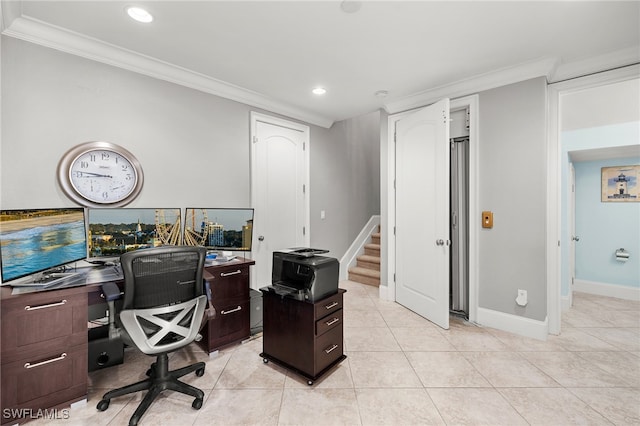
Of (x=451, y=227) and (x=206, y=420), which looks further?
(x=451, y=227)

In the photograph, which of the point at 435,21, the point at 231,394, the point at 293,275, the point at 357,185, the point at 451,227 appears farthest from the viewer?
the point at 357,185

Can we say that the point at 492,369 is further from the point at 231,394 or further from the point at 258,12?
the point at 258,12

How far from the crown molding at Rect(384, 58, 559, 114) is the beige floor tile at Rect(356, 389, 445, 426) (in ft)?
9.64

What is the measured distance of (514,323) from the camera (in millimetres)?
2717

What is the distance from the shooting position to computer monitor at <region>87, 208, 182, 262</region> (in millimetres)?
2154

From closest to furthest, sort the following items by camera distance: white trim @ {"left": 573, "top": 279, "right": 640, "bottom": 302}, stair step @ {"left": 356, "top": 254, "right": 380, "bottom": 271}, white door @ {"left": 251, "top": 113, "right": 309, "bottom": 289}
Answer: white door @ {"left": 251, "top": 113, "right": 309, "bottom": 289} < white trim @ {"left": 573, "top": 279, "right": 640, "bottom": 302} < stair step @ {"left": 356, "top": 254, "right": 380, "bottom": 271}

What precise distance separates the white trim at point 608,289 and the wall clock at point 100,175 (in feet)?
19.7

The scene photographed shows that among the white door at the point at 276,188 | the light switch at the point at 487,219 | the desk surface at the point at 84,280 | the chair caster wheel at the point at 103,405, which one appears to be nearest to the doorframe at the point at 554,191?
the light switch at the point at 487,219

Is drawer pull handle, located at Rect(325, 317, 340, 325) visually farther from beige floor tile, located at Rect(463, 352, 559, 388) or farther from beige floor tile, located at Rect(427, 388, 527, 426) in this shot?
beige floor tile, located at Rect(463, 352, 559, 388)

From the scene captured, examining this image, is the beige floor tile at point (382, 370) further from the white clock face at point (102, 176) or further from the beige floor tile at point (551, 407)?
the white clock face at point (102, 176)

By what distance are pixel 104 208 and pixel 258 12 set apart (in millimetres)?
1941

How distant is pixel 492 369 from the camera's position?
210cm

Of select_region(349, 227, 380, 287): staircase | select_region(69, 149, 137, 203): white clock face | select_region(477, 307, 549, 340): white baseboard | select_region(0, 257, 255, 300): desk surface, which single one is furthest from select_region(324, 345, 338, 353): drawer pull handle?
select_region(349, 227, 380, 287): staircase

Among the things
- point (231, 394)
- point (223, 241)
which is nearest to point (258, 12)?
point (223, 241)
